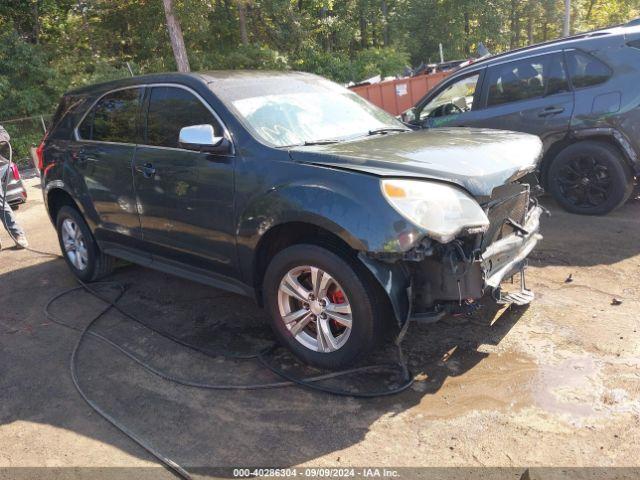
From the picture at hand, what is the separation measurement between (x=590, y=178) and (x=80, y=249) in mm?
5381

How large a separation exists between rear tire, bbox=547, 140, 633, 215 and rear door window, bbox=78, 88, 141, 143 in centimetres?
448

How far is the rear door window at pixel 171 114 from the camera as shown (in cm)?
409

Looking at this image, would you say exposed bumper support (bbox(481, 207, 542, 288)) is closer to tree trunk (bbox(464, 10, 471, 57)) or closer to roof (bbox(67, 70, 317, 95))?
roof (bbox(67, 70, 317, 95))

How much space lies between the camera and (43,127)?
1784cm

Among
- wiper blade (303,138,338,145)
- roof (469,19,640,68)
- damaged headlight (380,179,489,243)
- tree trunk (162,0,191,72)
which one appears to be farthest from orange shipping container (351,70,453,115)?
damaged headlight (380,179,489,243)

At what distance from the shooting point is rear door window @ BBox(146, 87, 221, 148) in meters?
4.09

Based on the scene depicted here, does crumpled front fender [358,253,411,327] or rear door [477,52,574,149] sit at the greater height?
rear door [477,52,574,149]

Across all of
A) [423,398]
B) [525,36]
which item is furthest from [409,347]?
[525,36]

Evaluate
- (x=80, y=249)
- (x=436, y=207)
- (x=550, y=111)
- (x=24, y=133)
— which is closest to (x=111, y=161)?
(x=80, y=249)

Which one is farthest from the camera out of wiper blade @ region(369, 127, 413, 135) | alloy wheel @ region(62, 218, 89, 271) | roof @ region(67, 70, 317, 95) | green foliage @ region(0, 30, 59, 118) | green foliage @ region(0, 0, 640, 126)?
green foliage @ region(0, 0, 640, 126)

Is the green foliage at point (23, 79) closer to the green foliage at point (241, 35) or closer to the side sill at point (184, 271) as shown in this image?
the green foliage at point (241, 35)

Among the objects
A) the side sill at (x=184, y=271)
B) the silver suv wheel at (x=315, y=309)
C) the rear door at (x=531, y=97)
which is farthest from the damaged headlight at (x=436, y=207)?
the rear door at (x=531, y=97)

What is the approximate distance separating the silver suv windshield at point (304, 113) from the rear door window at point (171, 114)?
22 centimetres

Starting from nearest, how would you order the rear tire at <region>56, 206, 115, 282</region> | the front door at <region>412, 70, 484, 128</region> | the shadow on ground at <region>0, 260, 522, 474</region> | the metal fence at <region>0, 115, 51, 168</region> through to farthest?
Result: the shadow on ground at <region>0, 260, 522, 474</region> → the rear tire at <region>56, 206, 115, 282</region> → the front door at <region>412, 70, 484, 128</region> → the metal fence at <region>0, 115, 51, 168</region>
